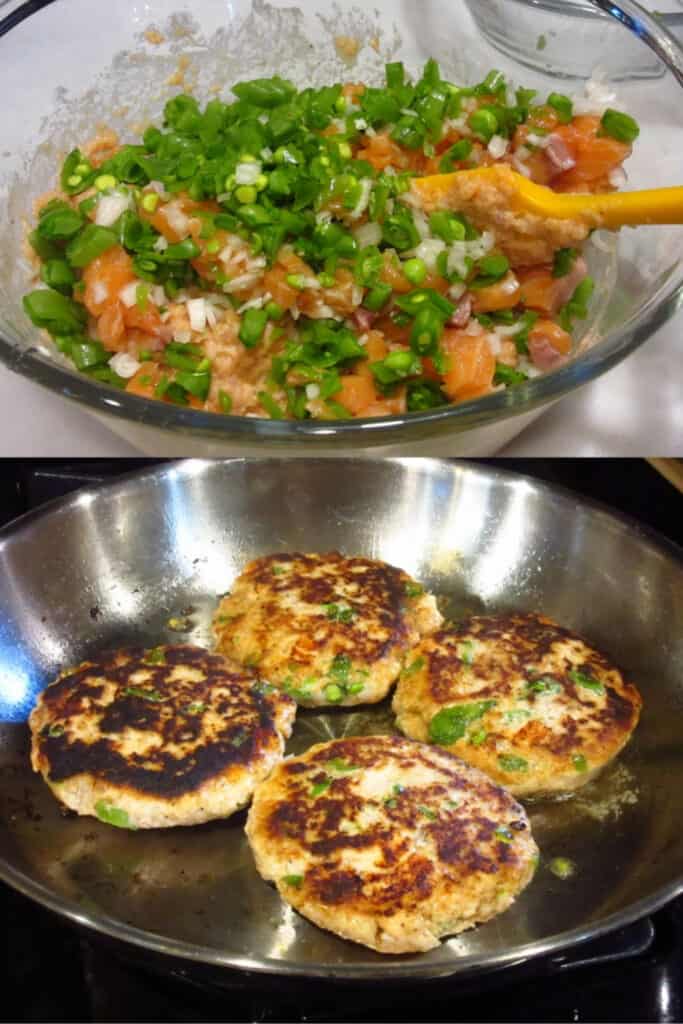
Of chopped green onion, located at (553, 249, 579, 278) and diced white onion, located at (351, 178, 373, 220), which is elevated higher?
diced white onion, located at (351, 178, 373, 220)

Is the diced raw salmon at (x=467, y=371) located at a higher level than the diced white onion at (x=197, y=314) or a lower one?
lower

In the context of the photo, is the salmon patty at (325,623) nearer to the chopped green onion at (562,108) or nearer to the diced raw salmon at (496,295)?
the diced raw salmon at (496,295)

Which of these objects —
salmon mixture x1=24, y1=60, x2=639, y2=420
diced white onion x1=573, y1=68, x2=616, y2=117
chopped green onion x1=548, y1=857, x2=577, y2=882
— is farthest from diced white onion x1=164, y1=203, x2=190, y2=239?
chopped green onion x1=548, y1=857, x2=577, y2=882

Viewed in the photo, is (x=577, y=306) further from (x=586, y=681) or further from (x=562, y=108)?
(x=586, y=681)

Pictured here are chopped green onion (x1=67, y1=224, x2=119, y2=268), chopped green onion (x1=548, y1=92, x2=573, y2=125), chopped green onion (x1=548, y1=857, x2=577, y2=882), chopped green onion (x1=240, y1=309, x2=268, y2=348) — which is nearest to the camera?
chopped green onion (x1=548, y1=857, x2=577, y2=882)

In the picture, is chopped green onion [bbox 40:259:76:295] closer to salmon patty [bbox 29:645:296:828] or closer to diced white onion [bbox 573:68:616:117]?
salmon patty [bbox 29:645:296:828]

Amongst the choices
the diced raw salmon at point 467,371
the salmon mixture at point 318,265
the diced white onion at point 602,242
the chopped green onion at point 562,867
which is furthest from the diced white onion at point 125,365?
the chopped green onion at point 562,867

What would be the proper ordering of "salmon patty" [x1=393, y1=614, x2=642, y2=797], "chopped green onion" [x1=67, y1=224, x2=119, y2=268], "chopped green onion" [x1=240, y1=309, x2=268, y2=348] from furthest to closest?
"chopped green onion" [x1=67, y1=224, x2=119, y2=268]
"chopped green onion" [x1=240, y1=309, x2=268, y2=348]
"salmon patty" [x1=393, y1=614, x2=642, y2=797]
